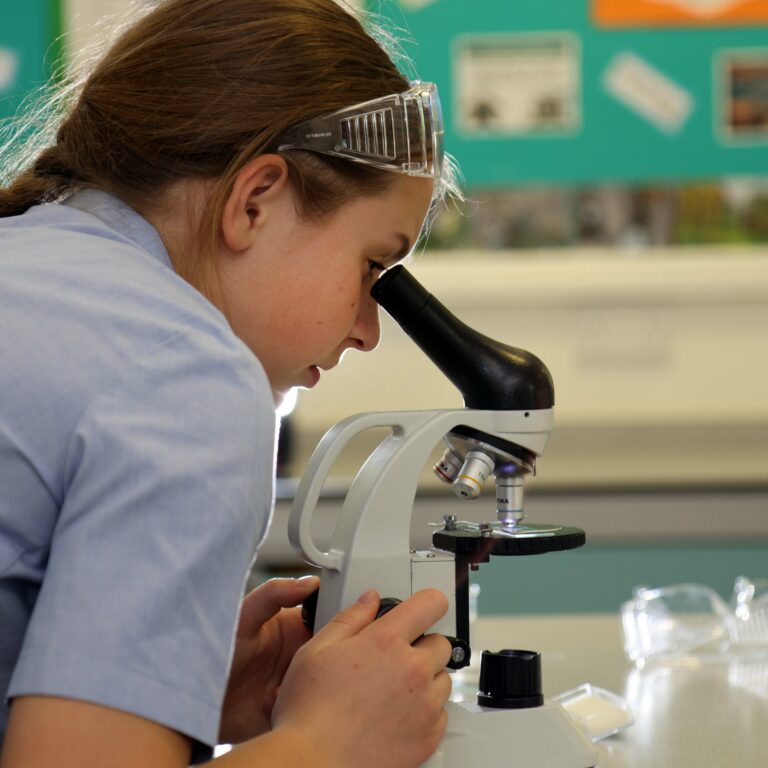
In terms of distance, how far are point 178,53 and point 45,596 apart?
50cm

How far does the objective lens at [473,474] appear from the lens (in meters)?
0.97

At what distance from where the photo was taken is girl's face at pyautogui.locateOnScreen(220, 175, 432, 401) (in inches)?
38.3

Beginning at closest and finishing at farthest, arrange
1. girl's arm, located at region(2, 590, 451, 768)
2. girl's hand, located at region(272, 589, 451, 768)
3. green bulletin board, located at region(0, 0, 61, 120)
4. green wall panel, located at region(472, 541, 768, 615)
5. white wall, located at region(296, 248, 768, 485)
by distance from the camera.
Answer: girl's arm, located at region(2, 590, 451, 768)
girl's hand, located at region(272, 589, 451, 768)
green wall panel, located at region(472, 541, 768, 615)
white wall, located at region(296, 248, 768, 485)
green bulletin board, located at region(0, 0, 61, 120)

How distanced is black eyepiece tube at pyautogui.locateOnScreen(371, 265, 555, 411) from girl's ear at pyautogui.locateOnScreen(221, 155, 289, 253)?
0.42ft

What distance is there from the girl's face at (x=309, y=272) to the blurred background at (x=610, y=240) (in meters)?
1.89

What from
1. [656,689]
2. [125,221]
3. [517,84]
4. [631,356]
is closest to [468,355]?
[125,221]

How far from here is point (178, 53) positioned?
3.17ft

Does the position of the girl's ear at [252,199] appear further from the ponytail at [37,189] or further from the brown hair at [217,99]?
the ponytail at [37,189]

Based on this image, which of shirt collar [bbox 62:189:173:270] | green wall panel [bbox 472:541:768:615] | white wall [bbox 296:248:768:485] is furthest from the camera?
white wall [bbox 296:248:768:485]

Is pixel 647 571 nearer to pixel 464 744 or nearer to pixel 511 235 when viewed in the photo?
pixel 511 235

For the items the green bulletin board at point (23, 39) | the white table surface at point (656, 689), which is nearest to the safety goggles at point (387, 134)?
the white table surface at point (656, 689)

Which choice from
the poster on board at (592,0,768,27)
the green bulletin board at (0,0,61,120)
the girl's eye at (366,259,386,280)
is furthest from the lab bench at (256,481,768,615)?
the girl's eye at (366,259,386,280)

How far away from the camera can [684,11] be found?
9.89ft

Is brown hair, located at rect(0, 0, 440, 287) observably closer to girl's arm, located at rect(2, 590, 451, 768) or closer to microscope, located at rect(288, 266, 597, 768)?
microscope, located at rect(288, 266, 597, 768)
